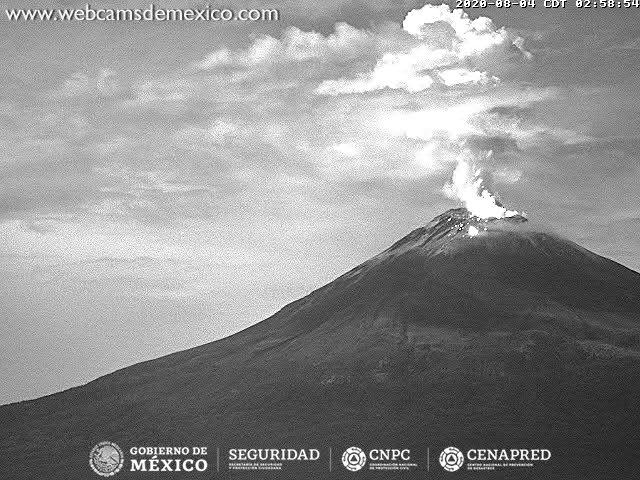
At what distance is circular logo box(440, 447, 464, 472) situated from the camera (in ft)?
52.5

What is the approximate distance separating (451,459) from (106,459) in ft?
18.5

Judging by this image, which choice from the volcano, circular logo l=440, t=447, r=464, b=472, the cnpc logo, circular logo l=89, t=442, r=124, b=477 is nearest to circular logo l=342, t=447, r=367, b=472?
the cnpc logo

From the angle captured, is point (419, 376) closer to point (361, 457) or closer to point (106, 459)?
point (361, 457)

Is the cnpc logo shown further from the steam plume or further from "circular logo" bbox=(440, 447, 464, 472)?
the steam plume

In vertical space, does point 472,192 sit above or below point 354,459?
above

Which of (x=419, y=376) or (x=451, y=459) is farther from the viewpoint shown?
(x=419, y=376)

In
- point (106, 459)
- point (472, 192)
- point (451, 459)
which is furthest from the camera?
point (472, 192)

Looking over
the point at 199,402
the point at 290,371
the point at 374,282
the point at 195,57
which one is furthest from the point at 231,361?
the point at 195,57

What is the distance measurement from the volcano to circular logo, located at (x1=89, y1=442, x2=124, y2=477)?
168 millimetres

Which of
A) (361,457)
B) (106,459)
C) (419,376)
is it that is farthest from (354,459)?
(419,376)

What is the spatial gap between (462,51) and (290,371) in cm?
947

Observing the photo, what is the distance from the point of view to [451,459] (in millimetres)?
16156

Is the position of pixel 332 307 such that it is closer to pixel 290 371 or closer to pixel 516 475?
pixel 290 371

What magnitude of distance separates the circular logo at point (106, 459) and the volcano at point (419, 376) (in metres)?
0.17
